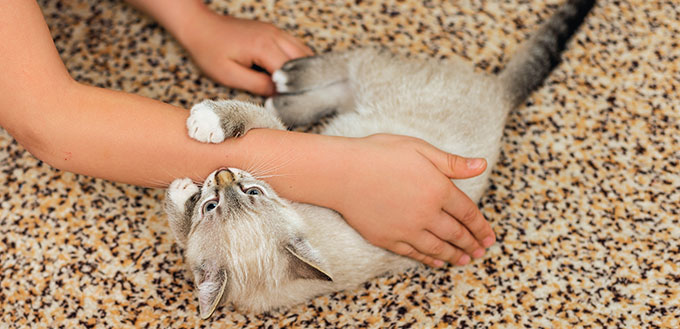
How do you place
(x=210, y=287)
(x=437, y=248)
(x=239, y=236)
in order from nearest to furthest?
(x=210, y=287) < (x=239, y=236) < (x=437, y=248)

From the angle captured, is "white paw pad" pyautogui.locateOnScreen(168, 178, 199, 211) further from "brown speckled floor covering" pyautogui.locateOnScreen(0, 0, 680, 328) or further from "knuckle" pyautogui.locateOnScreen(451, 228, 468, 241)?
"knuckle" pyautogui.locateOnScreen(451, 228, 468, 241)

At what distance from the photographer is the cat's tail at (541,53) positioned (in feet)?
5.07

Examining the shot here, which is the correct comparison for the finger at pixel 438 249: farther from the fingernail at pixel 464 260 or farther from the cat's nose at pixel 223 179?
the cat's nose at pixel 223 179

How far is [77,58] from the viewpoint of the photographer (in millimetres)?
1695

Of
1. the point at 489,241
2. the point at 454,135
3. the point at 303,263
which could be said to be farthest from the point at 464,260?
the point at 303,263

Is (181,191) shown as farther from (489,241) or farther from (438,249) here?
(489,241)

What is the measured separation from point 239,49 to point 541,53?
0.86 m

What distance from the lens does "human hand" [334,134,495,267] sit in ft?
4.05

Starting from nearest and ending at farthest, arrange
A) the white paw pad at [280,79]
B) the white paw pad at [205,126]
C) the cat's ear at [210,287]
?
the cat's ear at [210,287]
the white paw pad at [205,126]
the white paw pad at [280,79]

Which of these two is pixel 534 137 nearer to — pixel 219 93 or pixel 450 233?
pixel 450 233

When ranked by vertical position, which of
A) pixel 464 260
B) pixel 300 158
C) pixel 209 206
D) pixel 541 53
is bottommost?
pixel 464 260

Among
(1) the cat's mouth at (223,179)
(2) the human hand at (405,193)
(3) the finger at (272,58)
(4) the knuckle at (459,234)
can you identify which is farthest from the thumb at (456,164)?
(3) the finger at (272,58)

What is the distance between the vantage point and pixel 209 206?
1211 mm

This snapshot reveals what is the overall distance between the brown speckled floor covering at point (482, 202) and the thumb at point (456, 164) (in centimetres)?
29
